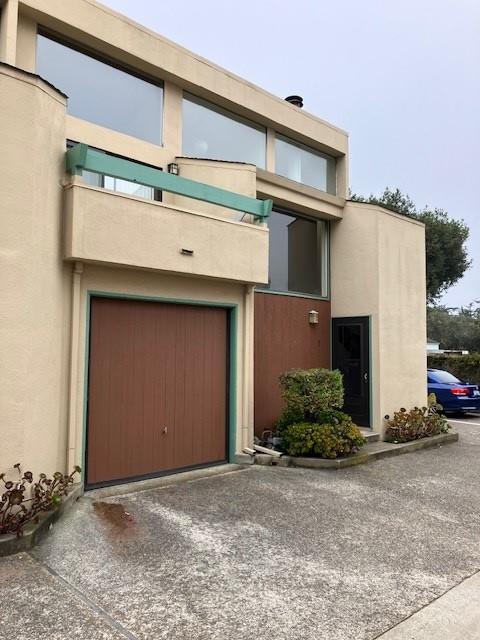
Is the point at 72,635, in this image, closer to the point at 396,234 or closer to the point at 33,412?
the point at 33,412

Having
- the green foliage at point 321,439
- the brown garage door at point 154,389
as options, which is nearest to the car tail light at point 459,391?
the green foliage at point 321,439

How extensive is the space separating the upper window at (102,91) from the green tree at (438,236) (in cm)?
1939

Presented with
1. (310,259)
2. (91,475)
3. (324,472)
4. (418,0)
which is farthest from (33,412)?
(418,0)

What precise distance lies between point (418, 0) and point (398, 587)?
11.7 meters

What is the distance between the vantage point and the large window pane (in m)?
9.31

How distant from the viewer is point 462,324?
1677 inches

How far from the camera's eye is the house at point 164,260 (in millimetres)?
4816

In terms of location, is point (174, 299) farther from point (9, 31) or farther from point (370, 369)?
point (370, 369)

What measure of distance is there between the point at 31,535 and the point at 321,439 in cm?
436

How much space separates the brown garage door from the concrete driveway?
62 centimetres

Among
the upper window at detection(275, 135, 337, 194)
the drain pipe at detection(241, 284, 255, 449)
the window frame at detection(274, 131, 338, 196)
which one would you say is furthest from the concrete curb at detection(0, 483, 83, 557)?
the upper window at detection(275, 135, 337, 194)

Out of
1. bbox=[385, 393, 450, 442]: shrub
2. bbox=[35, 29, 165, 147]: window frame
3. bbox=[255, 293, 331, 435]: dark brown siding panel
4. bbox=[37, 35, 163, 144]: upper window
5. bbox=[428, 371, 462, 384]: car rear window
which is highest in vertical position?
bbox=[35, 29, 165, 147]: window frame

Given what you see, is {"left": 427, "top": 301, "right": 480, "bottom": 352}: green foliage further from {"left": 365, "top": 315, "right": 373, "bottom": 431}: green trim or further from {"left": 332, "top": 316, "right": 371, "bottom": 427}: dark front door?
{"left": 365, "top": 315, "right": 373, "bottom": 431}: green trim

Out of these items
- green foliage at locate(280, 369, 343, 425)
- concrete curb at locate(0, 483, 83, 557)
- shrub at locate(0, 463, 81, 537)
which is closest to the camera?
concrete curb at locate(0, 483, 83, 557)
